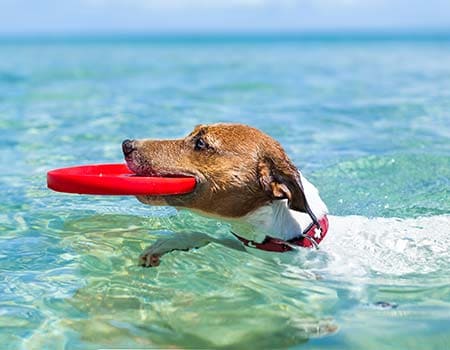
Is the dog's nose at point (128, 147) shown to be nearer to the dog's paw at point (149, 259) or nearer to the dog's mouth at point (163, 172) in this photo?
the dog's mouth at point (163, 172)

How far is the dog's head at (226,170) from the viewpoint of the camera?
5.67 m

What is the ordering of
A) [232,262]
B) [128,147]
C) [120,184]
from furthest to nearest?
[232,262] < [128,147] < [120,184]

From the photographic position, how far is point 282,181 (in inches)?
222

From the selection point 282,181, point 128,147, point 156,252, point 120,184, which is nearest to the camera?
point 120,184

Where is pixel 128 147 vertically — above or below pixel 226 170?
above

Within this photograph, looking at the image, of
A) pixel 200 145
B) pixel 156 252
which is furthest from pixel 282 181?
pixel 156 252

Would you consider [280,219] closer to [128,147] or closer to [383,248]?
[383,248]

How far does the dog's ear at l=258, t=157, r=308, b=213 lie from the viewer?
5.58 m

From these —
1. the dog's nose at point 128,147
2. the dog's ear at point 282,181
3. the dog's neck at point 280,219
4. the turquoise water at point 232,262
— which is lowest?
the turquoise water at point 232,262

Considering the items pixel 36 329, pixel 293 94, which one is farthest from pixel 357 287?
pixel 293 94

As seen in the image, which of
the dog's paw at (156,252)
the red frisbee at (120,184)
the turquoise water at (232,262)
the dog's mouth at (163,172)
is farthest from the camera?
the dog's paw at (156,252)

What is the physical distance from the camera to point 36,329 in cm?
501

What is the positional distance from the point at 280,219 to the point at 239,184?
432mm

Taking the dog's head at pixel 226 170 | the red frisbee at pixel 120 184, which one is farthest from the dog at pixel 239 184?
the red frisbee at pixel 120 184
